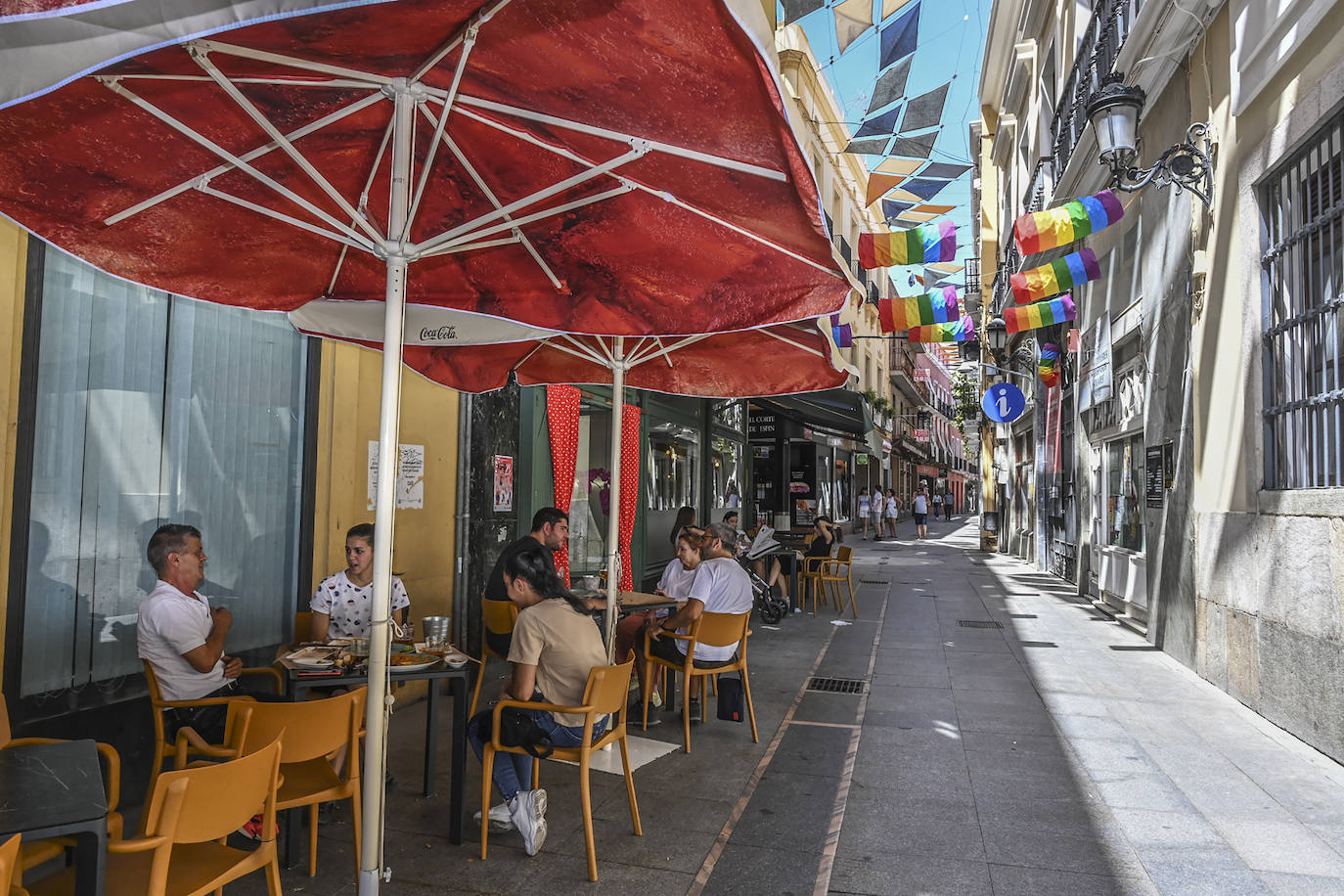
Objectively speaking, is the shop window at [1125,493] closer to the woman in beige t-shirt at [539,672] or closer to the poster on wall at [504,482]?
the poster on wall at [504,482]

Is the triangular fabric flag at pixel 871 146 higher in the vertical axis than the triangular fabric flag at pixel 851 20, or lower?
lower

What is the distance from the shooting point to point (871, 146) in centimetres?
1200

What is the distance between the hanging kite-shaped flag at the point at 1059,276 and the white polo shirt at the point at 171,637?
9.40m

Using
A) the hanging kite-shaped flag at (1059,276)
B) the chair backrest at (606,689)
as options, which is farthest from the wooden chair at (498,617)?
the hanging kite-shaped flag at (1059,276)

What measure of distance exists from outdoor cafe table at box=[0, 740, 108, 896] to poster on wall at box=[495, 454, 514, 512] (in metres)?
4.78

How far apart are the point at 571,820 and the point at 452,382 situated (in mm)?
2784

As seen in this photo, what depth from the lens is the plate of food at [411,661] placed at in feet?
12.4

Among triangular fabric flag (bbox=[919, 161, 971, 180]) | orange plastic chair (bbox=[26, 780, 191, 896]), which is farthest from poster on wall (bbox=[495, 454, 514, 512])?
triangular fabric flag (bbox=[919, 161, 971, 180])

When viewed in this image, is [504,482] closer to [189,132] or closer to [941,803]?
[941,803]

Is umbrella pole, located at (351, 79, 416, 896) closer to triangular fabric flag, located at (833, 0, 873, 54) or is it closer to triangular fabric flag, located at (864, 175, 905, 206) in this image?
triangular fabric flag, located at (833, 0, 873, 54)

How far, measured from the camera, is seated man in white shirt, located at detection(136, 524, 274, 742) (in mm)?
3658

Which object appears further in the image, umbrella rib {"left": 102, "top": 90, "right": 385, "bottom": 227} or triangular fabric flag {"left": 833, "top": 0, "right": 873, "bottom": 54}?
triangular fabric flag {"left": 833, "top": 0, "right": 873, "bottom": 54}

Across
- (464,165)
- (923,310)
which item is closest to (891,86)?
(923,310)

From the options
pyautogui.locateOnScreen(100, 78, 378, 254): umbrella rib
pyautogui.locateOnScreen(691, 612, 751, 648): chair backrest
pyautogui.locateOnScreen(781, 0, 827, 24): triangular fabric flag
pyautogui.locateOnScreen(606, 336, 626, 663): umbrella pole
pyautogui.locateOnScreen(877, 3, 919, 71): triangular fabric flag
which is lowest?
pyautogui.locateOnScreen(691, 612, 751, 648): chair backrest
